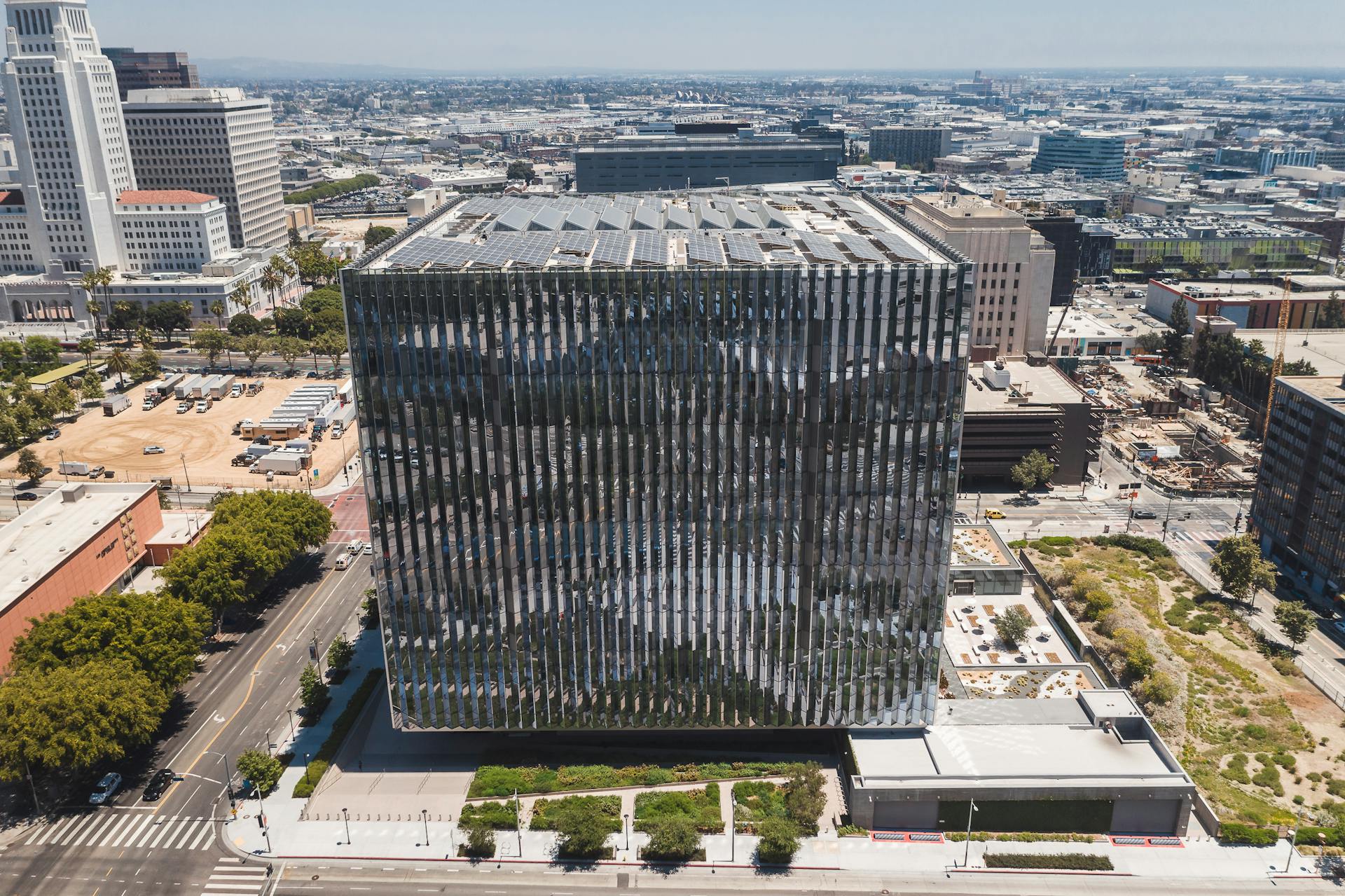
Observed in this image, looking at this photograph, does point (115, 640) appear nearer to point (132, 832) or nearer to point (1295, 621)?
point (132, 832)

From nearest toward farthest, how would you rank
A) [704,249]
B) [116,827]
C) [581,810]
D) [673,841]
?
[673,841] < [581,810] < [116,827] < [704,249]

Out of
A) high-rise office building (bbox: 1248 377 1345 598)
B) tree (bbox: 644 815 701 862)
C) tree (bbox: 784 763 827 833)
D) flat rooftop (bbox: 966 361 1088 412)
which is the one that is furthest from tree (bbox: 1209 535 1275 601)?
tree (bbox: 644 815 701 862)

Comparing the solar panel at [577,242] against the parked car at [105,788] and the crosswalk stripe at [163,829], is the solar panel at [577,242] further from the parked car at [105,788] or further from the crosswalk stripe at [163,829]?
the parked car at [105,788]

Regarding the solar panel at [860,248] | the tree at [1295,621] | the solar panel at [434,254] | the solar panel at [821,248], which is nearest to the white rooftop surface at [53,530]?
the solar panel at [434,254]

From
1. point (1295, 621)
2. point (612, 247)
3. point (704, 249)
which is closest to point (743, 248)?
point (704, 249)

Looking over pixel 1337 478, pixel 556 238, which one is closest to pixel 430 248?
pixel 556 238

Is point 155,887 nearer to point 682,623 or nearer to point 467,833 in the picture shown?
point 467,833
